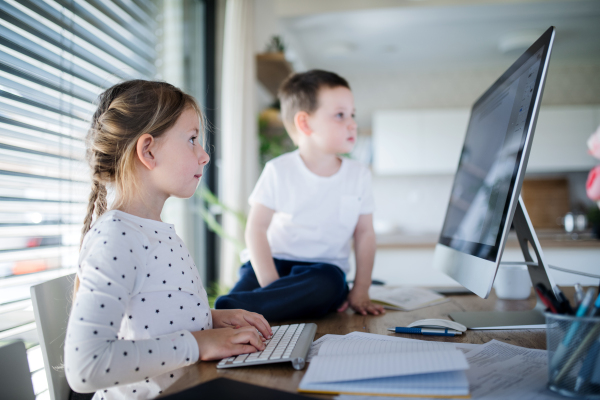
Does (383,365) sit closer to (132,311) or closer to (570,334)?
(570,334)

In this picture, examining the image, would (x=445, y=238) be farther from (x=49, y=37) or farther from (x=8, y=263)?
(x=49, y=37)

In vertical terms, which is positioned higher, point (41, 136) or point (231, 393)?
point (41, 136)

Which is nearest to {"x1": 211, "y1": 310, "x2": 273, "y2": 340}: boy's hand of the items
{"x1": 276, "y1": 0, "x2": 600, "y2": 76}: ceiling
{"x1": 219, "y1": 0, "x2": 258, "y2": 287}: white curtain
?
{"x1": 219, "y1": 0, "x2": 258, "y2": 287}: white curtain

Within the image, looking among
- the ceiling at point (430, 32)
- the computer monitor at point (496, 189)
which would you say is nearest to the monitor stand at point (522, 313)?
the computer monitor at point (496, 189)

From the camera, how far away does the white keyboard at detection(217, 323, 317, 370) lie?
592 mm

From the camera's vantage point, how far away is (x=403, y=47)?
400cm

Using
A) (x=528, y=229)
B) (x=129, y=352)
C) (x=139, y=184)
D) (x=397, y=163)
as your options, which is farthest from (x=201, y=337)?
(x=397, y=163)

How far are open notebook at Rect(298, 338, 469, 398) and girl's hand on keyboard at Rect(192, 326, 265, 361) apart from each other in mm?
136

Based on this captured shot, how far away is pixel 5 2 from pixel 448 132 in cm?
383

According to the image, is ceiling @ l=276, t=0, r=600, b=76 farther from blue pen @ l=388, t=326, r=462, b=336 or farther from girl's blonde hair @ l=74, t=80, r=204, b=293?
blue pen @ l=388, t=326, r=462, b=336

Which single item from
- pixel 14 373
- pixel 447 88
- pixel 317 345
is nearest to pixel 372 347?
pixel 317 345

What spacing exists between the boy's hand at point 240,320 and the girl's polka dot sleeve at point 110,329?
0.15 meters

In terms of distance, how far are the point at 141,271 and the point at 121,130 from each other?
292mm

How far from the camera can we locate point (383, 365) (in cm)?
52
